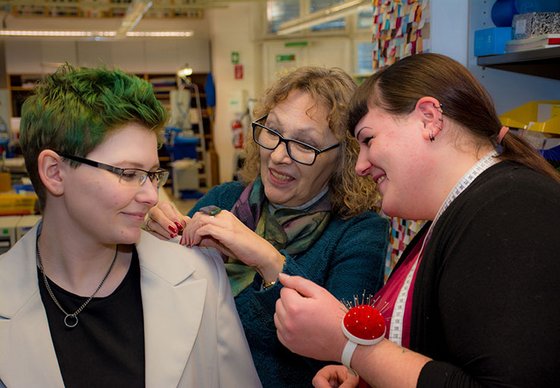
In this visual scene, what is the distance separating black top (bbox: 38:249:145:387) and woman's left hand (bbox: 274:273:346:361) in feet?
1.51

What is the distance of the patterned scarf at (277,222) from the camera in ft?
5.37

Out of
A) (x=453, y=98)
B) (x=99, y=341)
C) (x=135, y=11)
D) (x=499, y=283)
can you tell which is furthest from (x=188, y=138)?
(x=499, y=283)

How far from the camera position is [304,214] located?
1.66 metres

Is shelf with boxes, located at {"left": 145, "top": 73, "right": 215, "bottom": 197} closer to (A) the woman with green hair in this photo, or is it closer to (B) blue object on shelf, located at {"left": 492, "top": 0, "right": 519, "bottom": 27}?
(B) blue object on shelf, located at {"left": 492, "top": 0, "right": 519, "bottom": 27}

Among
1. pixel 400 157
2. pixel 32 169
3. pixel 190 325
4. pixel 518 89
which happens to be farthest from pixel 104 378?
pixel 518 89

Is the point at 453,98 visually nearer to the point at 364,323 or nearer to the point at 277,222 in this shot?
the point at 364,323

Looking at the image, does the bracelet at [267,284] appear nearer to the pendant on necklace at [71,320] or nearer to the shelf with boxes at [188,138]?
the pendant on necklace at [71,320]

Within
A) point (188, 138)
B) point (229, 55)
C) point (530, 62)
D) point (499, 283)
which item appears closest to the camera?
point (499, 283)

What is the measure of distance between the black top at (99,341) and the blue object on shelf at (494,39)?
153 centimetres

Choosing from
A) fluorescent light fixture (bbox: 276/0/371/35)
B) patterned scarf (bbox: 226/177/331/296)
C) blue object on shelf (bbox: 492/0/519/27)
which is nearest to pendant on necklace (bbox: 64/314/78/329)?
patterned scarf (bbox: 226/177/331/296)

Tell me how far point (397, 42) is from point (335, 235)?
1.33 metres

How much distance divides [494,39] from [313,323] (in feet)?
4.70

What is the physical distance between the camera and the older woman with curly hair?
60.5 inches

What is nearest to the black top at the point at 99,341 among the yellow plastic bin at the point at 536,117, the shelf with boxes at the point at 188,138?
the yellow plastic bin at the point at 536,117
